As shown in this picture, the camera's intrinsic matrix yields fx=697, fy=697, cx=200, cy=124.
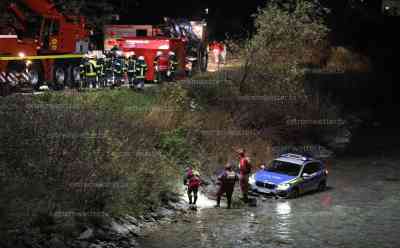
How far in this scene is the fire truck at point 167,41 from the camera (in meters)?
34.8

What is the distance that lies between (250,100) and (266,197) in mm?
11421

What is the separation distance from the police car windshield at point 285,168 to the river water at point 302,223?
1.04 meters

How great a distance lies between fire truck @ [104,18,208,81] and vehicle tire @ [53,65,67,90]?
5.23m

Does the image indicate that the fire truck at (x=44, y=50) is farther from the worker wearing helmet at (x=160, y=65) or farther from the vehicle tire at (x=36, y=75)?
the worker wearing helmet at (x=160, y=65)

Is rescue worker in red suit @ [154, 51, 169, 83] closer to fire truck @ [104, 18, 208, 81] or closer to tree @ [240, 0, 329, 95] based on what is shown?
fire truck @ [104, 18, 208, 81]

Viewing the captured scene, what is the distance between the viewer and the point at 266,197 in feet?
87.4

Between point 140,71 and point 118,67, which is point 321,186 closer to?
point 140,71

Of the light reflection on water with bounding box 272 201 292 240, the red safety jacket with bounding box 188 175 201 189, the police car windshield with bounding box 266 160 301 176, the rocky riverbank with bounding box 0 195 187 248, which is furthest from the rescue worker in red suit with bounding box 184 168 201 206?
the police car windshield with bounding box 266 160 301 176

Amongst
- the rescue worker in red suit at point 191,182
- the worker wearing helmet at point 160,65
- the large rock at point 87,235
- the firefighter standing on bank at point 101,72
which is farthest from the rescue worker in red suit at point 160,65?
the large rock at point 87,235

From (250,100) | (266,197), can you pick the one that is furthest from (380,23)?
(266,197)

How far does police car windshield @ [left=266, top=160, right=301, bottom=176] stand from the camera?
2709 cm

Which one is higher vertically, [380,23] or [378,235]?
[380,23]

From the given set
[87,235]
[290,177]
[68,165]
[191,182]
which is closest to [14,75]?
[68,165]

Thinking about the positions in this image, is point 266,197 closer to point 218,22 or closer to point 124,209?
point 124,209
